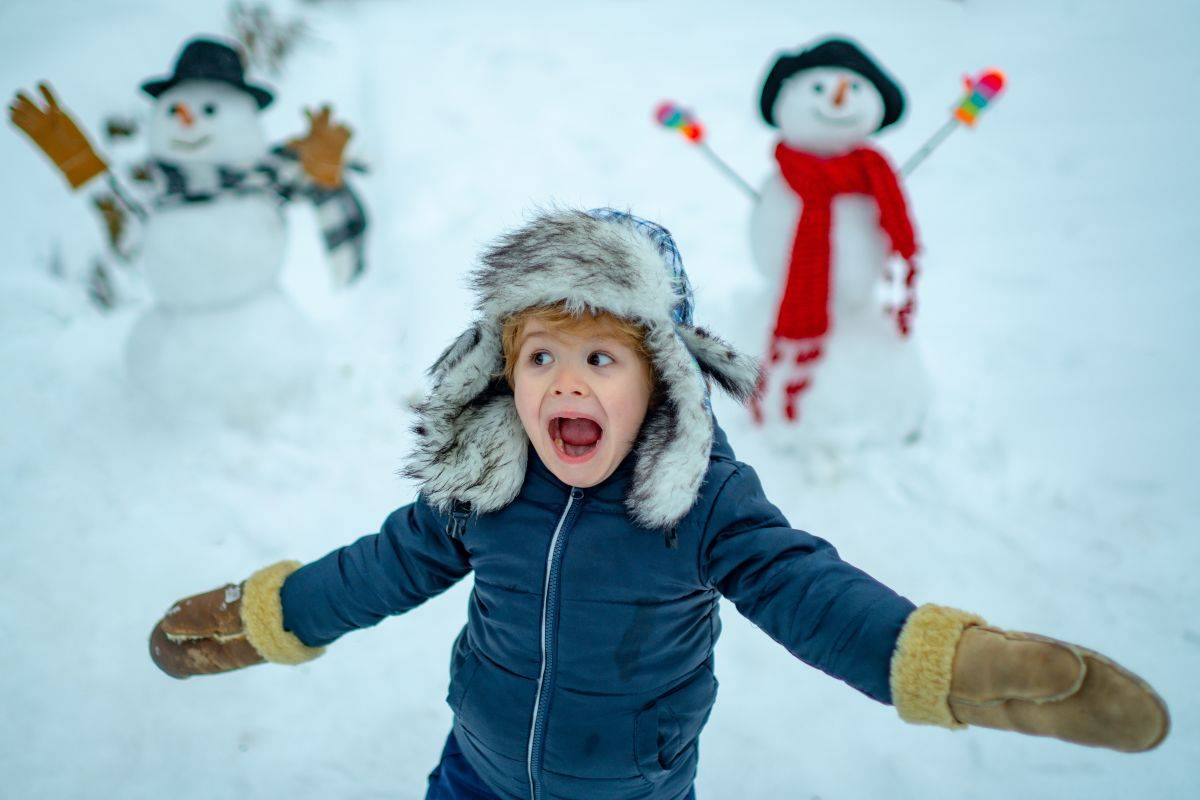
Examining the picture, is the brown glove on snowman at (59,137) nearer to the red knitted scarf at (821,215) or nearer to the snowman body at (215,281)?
the snowman body at (215,281)

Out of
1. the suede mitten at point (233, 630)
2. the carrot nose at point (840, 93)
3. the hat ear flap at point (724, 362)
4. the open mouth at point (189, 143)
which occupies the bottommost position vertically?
the suede mitten at point (233, 630)

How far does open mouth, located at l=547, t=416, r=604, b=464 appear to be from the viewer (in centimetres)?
118

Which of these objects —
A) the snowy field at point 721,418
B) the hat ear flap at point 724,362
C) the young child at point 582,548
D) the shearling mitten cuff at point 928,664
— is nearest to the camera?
the shearling mitten cuff at point 928,664

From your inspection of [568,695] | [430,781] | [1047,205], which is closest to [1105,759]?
[568,695]

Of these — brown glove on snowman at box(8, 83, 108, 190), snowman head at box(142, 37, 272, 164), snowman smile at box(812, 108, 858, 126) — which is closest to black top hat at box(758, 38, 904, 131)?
snowman smile at box(812, 108, 858, 126)

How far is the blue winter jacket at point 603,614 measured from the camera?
3.83ft

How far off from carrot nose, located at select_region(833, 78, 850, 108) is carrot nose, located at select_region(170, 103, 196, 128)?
2009mm

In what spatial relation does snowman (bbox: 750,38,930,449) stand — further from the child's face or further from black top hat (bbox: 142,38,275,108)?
black top hat (bbox: 142,38,275,108)

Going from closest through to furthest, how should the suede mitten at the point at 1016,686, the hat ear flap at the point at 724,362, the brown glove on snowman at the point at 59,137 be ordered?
the suede mitten at the point at 1016,686 < the hat ear flap at the point at 724,362 < the brown glove on snowman at the point at 59,137

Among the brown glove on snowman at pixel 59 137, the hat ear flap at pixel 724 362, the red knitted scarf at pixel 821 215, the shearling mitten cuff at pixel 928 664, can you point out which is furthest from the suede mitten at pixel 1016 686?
the brown glove on snowman at pixel 59 137

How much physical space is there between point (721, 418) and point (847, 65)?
4.08 feet

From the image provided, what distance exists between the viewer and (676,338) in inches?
46.9

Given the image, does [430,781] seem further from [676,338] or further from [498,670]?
[676,338]

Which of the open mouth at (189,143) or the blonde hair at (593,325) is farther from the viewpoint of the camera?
the open mouth at (189,143)
